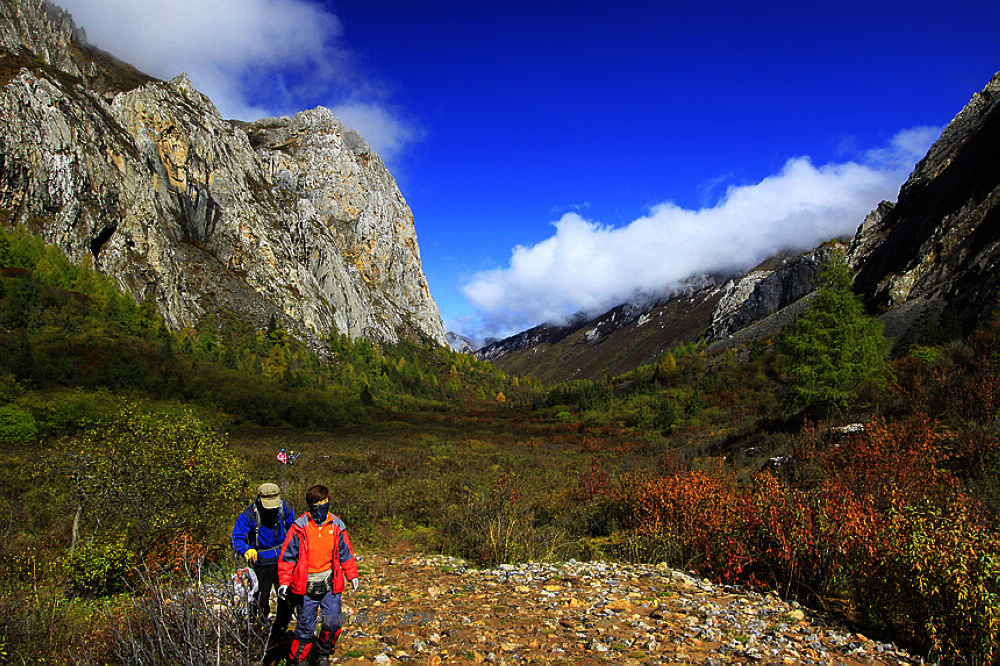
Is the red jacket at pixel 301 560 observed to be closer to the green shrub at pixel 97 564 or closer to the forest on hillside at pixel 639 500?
the forest on hillside at pixel 639 500

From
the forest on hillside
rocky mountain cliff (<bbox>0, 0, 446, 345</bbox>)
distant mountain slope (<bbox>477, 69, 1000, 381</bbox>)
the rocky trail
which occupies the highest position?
rocky mountain cliff (<bbox>0, 0, 446, 345</bbox>)

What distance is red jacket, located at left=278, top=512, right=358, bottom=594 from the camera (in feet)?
15.7

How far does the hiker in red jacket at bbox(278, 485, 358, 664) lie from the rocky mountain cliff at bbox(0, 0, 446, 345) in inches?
3459

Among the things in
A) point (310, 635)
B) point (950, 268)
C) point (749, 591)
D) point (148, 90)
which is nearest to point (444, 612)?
point (310, 635)

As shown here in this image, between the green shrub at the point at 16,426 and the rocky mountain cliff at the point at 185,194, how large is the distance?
209 ft

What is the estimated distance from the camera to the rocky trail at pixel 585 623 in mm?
5016

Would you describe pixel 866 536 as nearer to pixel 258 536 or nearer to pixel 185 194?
pixel 258 536

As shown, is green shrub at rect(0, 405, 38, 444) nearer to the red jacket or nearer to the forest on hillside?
the forest on hillside

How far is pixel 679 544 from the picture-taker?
8867mm

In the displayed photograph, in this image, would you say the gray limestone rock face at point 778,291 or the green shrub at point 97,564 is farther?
the gray limestone rock face at point 778,291

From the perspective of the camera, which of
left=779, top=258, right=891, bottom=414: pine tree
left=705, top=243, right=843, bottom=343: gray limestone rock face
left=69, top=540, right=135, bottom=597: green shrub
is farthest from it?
left=705, top=243, right=843, bottom=343: gray limestone rock face

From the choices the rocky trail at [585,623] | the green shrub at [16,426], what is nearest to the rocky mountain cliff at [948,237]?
the rocky trail at [585,623]

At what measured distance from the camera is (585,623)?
584 centimetres

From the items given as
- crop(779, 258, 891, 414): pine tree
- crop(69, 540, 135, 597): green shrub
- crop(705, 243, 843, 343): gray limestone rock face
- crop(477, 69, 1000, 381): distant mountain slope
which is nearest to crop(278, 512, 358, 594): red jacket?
crop(69, 540, 135, 597): green shrub
